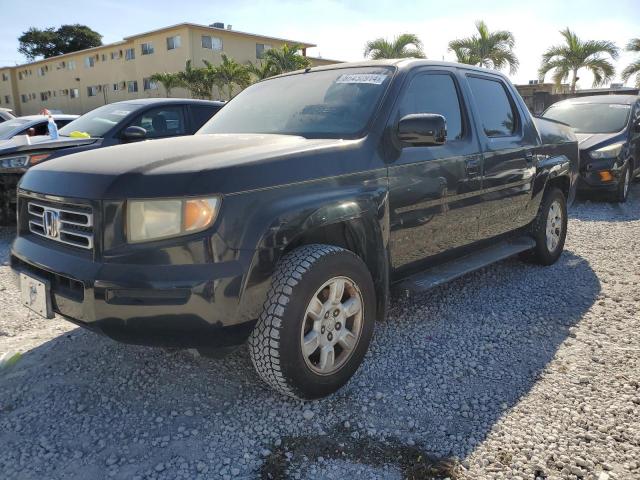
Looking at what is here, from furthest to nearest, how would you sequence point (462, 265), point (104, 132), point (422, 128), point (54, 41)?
point (54, 41) < point (104, 132) < point (462, 265) < point (422, 128)

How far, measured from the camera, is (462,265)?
3842 millimetres

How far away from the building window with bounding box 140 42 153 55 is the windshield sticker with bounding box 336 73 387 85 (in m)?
38.0

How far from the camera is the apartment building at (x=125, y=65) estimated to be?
35.2 meters

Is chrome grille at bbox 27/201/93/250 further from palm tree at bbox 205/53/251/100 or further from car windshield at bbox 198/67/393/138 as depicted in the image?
palm tree at bbox 205/53/251/100

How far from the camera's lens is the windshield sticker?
3.28 m

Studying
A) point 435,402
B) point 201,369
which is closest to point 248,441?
point 201,369

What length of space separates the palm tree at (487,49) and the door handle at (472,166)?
2380cm

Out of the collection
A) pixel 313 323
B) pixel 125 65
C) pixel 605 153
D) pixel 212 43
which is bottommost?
pixel 313 323

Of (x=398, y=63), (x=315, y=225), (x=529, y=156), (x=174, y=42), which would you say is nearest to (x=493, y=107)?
(x=529, y=156)

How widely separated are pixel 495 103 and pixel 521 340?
1.95 m

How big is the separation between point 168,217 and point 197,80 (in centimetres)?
3040

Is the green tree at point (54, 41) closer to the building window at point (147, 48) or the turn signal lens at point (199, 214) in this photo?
the building window at point (147, 48)

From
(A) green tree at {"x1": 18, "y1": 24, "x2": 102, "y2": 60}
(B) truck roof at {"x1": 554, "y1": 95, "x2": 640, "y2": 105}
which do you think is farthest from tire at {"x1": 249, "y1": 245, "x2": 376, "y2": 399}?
(A) green tree at {"x1": 18, "y1": 24, "x2": 102, "y2": 60}

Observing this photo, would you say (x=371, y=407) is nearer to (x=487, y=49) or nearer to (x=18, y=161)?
(x=18, y=161)
